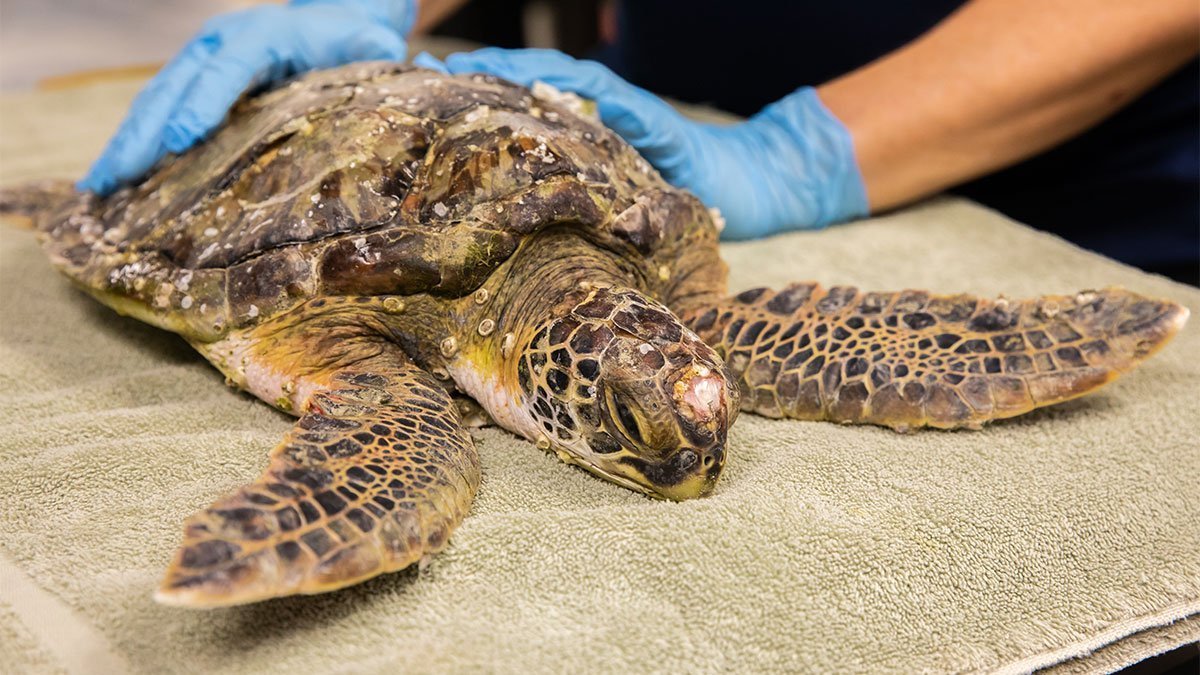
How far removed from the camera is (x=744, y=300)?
1.50 meters

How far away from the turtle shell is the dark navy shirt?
3.50 ft

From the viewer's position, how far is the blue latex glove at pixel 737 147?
173 centimetres

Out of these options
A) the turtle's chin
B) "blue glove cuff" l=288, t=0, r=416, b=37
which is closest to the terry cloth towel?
the turtle's chin

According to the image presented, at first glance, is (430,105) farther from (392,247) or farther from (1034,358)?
(1034,358)

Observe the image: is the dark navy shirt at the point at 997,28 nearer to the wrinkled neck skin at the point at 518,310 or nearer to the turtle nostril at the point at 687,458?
the wrinkled neck skin at the point at 518,310

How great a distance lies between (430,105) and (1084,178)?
1.47 m

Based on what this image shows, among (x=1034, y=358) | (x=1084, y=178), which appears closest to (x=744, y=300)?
(x=1034, y=358)

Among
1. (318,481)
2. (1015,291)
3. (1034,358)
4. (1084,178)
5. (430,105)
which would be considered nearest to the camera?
(318,481)

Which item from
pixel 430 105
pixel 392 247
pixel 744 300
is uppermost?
pixel 430 105

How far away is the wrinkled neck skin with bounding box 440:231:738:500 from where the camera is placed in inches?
42.7

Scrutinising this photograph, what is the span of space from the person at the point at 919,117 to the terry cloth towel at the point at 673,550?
62 cm

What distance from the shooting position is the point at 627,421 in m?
1.10

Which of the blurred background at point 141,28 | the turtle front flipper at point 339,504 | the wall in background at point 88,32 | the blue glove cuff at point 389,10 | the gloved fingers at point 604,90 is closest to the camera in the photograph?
the turtle front flipper at point 339,504

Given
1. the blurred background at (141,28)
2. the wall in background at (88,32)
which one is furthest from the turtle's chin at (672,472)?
the wall in background at (88,32)
